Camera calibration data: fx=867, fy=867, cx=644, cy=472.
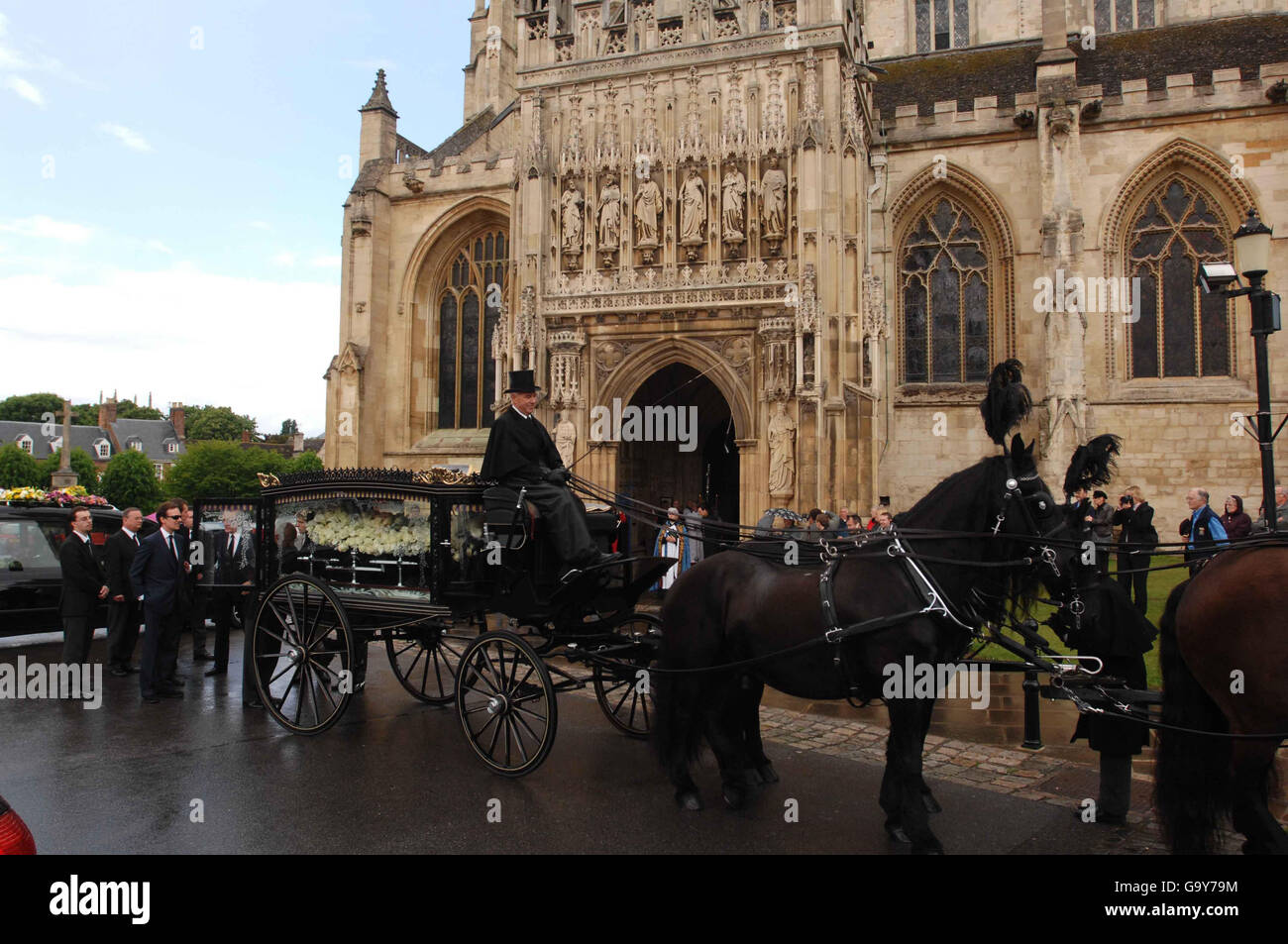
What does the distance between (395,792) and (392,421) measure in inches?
779

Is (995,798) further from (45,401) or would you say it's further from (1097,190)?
(45,401)

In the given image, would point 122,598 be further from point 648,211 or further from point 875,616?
point 648,211

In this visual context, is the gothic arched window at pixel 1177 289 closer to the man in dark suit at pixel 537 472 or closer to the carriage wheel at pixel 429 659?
the carriage wheel at pixel 429 659

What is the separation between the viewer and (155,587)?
8.38 meters

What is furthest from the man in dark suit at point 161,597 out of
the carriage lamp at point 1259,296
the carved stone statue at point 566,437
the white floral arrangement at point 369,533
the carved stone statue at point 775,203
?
the carved stone statue at point 775,203

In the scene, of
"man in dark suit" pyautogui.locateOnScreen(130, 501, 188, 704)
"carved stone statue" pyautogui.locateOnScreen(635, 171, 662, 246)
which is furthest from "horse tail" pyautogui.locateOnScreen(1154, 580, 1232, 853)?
"carved stone statue" pyautogui.locateOnScreen(635, 171, 662, 246)

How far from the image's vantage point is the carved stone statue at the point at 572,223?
61.7ft

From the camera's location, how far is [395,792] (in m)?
5.29

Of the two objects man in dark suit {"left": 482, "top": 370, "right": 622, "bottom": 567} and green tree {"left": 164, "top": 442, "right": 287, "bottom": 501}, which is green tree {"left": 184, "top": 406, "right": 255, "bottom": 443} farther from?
man in dark suit {"left": 482, "top": 370, "right": 622, "bottom": 567}

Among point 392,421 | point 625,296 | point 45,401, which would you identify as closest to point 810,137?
point 625,296

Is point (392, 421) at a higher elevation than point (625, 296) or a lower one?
lower

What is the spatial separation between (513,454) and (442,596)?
46.0 inches

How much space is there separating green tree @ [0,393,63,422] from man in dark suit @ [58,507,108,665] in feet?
235

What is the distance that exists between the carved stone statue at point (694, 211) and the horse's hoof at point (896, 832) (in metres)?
14.9
